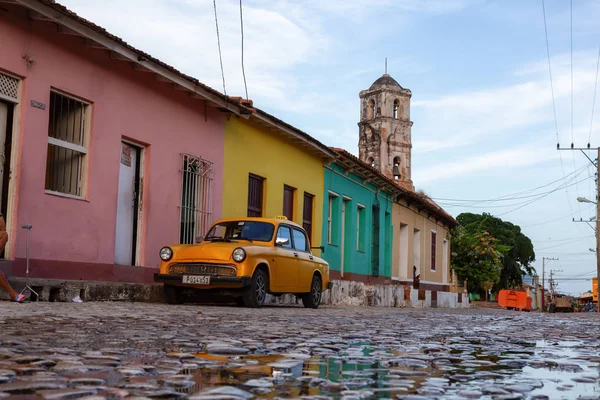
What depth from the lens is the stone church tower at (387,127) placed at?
6091 cm

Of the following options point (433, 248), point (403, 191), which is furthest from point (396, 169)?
point (403, 191)

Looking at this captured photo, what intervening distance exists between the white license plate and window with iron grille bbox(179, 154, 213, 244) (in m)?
2.97

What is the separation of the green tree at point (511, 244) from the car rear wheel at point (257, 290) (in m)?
57.6

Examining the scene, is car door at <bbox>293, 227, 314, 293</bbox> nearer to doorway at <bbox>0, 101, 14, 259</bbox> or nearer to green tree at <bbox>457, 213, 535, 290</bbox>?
doorway at <bbox>0, 101, 14, 259</bbox>

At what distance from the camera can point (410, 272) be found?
103 ft

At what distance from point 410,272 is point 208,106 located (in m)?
17.4

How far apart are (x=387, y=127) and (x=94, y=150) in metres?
49.9

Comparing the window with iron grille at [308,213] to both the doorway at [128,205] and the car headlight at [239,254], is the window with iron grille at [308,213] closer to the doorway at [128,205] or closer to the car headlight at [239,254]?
the doorway at [128,205]

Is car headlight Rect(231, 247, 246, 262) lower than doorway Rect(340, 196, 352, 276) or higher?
lower

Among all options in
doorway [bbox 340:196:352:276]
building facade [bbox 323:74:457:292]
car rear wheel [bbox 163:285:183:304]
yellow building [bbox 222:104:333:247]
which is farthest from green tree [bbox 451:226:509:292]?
car rear wheel [bbox 163:285:183:304]

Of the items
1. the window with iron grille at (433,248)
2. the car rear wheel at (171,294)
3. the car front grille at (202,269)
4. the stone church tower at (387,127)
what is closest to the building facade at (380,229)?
the window with iron grille at (433,248)

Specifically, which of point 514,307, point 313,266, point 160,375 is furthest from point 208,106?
point 514,307

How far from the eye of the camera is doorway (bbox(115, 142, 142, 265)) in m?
13.4

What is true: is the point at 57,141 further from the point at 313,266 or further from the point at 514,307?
the point at 514,307
